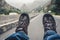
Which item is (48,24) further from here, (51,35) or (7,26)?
(7,26)

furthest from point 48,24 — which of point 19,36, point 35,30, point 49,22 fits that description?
point 19,36

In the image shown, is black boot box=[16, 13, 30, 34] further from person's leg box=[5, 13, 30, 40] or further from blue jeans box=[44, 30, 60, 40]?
blue jeans box=[44, 30, 60, 40]

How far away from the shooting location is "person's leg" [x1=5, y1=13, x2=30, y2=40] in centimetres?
158

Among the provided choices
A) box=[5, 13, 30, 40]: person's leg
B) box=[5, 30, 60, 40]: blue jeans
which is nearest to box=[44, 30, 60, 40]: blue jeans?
box=[5, 30, 60, 40]: blue jeans

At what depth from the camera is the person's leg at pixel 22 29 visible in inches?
62.3

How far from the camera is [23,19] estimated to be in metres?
1.67

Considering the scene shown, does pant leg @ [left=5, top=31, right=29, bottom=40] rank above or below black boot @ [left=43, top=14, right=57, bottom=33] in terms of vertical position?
below

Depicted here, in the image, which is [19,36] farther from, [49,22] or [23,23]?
[49,22]

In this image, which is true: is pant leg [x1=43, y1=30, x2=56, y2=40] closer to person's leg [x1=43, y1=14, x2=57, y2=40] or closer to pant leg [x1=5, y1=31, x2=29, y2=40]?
person's leg [x1=43, y1=14, x2=57, y2=40]

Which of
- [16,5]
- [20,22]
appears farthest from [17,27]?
[16,5]

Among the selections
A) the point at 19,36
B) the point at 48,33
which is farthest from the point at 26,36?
the point at 48,33

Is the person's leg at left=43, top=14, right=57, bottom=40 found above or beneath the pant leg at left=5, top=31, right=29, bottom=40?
above

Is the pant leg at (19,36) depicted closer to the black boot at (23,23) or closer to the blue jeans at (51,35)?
the black boot at (23,23)

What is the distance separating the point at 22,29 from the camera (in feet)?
5.44
